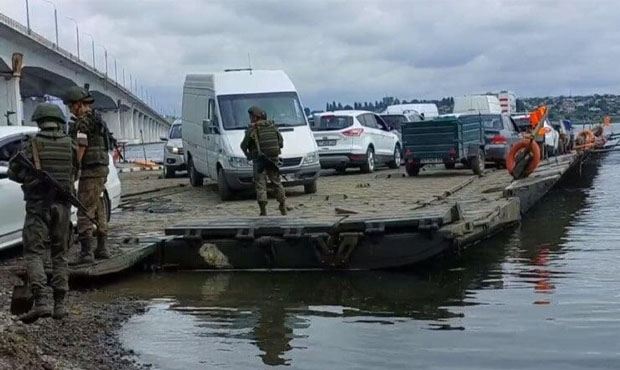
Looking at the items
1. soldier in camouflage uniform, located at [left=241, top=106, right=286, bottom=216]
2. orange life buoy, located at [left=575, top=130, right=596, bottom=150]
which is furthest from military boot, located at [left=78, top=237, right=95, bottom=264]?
orange life buoy, located at [left=575, top=130, right=596, bottom=150]

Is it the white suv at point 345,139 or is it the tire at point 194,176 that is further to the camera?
the white suv at point 345,139

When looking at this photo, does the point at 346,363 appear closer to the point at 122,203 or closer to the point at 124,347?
the point at 124,347

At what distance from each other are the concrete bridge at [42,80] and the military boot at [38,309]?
48.3ft

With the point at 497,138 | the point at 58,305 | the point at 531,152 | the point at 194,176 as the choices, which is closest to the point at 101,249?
the point at 58,305

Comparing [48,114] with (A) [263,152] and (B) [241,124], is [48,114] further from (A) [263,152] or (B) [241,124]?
(B) [241,124]

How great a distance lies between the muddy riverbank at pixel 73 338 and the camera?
6031mm

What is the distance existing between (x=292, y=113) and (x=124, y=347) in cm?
1129

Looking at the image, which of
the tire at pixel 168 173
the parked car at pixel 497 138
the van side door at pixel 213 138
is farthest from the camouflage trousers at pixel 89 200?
the tire at pixel 168 173

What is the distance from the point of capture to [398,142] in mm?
27219

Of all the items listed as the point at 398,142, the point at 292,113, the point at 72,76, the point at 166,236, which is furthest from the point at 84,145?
the point at 72,76

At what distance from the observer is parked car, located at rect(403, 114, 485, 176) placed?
834 inches

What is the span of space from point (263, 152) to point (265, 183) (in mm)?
516

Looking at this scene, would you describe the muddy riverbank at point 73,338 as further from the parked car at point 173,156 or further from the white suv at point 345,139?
the parked car at point 173,156

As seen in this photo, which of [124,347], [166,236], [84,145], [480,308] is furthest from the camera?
[166,236]
